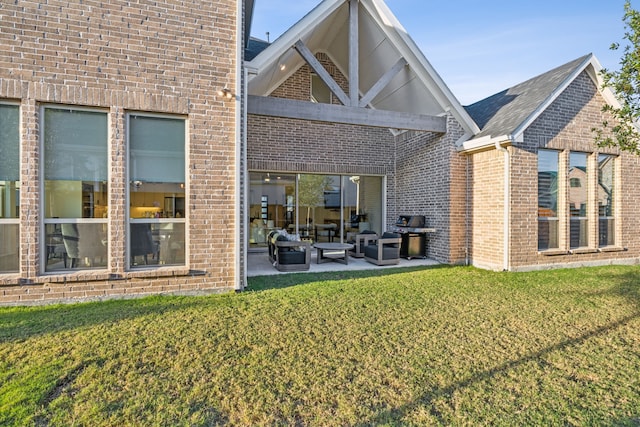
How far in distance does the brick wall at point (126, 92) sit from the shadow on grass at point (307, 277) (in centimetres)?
84

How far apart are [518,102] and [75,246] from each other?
35.0ft

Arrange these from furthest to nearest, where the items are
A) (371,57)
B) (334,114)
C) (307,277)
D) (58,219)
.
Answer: (371,57)
(334,114)
(307,277)
(58,219)

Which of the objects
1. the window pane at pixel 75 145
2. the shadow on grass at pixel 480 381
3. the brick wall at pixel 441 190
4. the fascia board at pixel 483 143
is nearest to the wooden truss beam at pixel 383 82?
the brick wall at pixel 441 190

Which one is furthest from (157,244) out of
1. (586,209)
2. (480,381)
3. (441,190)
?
(586,209)

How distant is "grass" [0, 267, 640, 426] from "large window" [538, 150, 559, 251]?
2.84 m

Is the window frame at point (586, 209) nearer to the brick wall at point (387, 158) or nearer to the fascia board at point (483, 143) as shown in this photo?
the fascia board at point (483, 143)

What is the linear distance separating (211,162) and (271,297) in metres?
2.61

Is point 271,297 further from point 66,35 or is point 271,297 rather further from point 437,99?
point 437,99

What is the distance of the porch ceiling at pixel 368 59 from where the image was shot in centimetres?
790

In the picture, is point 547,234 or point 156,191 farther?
point 547,234

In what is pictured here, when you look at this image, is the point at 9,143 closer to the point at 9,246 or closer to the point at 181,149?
the point at 9,246

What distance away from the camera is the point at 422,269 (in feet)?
26.7

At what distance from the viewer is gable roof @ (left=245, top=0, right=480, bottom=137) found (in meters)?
7.12

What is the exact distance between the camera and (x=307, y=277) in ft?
23.3
